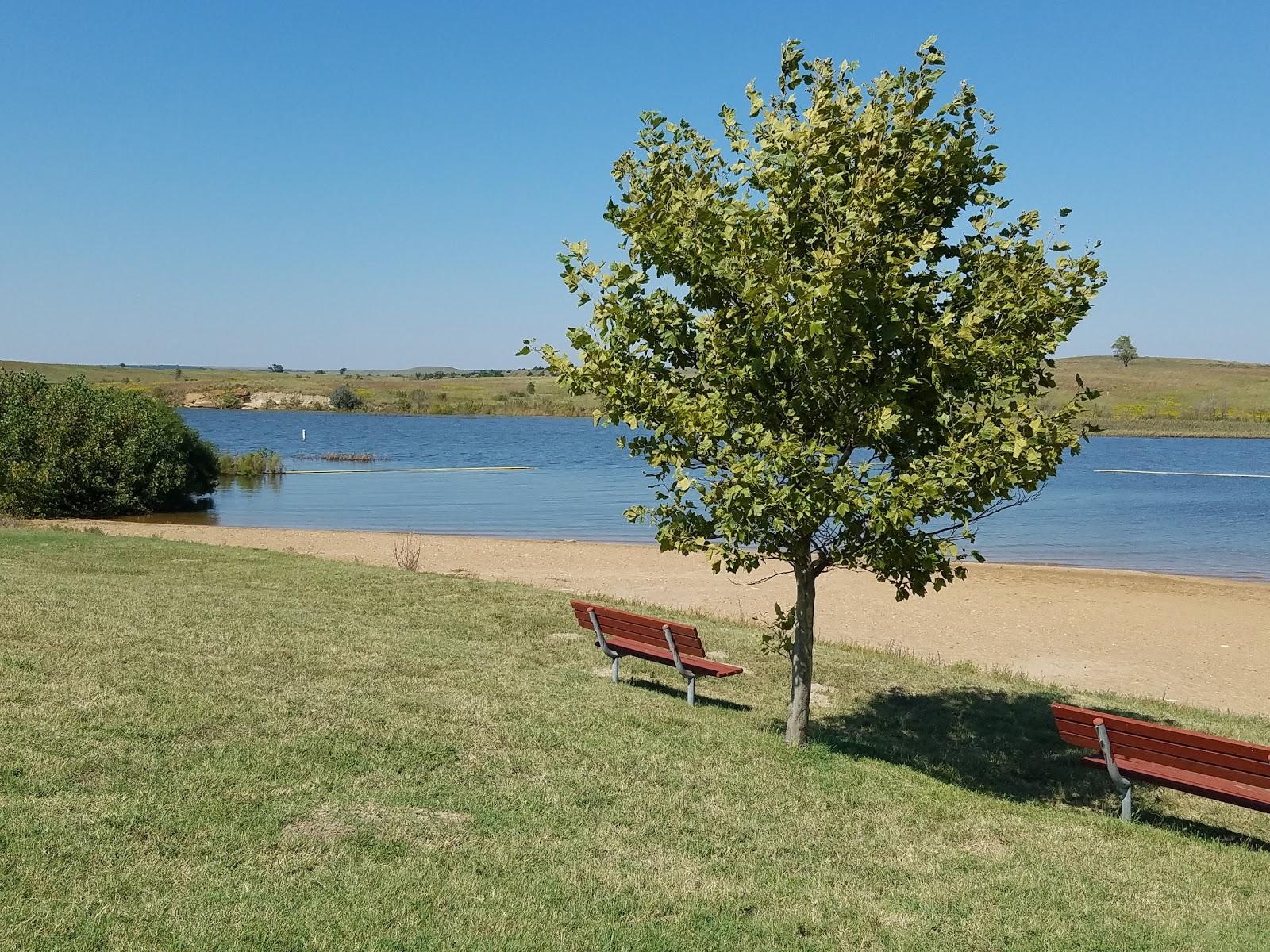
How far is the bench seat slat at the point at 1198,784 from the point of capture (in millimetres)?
7410

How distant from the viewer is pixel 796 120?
830 centimetres

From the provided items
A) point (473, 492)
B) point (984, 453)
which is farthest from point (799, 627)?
point (473, 492)

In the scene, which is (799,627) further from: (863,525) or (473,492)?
(473,492)

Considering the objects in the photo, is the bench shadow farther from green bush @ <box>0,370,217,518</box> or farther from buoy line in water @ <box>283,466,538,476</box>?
buoy line in water @ <box>283,466,538,476</box>

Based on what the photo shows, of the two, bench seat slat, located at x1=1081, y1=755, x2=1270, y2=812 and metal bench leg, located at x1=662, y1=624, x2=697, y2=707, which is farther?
metal bench leg, located at x1=662, y1=624, x2=697, y2=707

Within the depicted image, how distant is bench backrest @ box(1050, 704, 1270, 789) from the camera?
24.0 ft

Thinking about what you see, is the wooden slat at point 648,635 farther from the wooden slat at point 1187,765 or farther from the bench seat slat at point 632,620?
the wooden slat at point 1187,765

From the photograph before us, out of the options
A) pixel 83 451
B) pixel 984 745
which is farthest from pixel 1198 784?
pixel 83 451

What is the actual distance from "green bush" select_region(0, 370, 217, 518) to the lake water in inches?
95.8

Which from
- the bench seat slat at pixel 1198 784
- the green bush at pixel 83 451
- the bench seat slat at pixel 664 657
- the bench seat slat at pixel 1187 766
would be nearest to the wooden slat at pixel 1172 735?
the bench seat slat at pixel 1187 766

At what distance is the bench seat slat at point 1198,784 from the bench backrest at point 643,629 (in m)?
4.17

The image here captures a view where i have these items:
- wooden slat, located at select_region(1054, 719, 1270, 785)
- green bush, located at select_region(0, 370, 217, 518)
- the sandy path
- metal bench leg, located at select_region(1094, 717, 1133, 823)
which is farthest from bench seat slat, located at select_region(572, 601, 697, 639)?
green bush, located at select_region(0, 370, 217, 518)

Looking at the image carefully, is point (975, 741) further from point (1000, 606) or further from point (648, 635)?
point (1000, 606)

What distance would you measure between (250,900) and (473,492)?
4461cm
